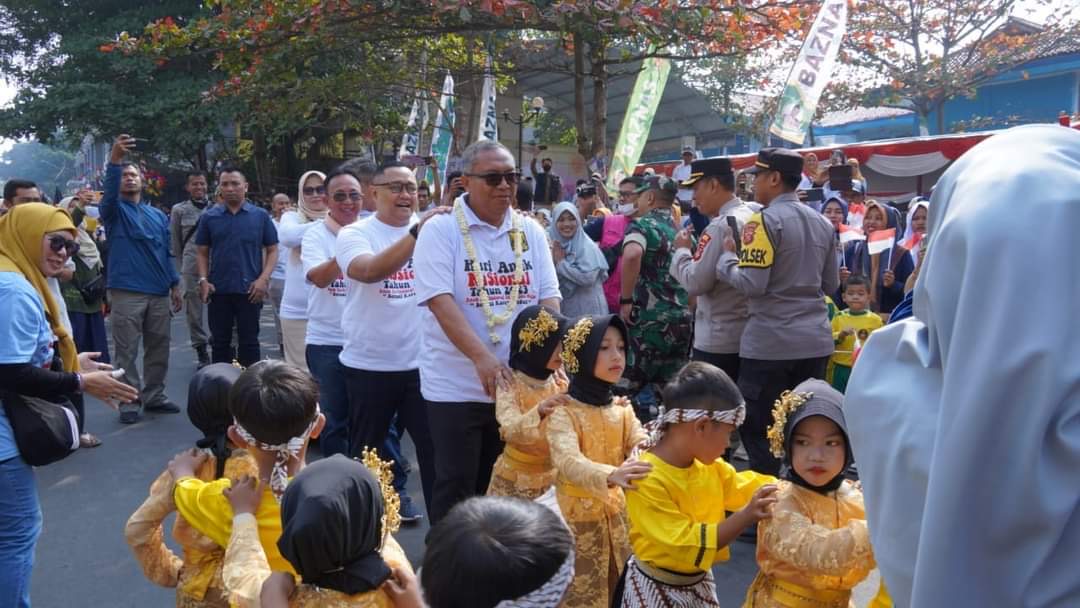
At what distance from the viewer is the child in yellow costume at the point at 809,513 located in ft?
7.66

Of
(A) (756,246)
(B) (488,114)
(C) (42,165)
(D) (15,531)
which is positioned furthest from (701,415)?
(C) (42,165)

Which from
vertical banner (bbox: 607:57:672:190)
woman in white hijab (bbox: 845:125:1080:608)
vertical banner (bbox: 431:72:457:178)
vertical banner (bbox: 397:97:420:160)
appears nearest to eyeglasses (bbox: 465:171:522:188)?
woman in white hijab (bbox: 845:125:1080:608)

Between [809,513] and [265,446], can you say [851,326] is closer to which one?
[809,513]

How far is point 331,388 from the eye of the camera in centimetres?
491

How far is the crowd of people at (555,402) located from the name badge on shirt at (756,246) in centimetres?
2

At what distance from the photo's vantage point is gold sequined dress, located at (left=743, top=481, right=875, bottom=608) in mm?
2262

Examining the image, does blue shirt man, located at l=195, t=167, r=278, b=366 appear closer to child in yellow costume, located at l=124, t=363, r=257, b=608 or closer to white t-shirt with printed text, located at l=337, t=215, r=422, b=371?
white t-shirt with printed text, located at l=337, t=215, r=422, b=371

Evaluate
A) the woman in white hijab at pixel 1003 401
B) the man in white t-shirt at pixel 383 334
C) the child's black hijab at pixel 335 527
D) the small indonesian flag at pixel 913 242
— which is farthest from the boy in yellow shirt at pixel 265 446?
the small indonesian flag at pixel 913 242

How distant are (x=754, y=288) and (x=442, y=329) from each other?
1.78 metres

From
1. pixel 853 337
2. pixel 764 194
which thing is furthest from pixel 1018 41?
pixel 764 194

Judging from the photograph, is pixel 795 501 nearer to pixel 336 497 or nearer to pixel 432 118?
pixel 336 497

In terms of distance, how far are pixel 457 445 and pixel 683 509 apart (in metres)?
1.17

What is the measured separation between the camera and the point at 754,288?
4.32m

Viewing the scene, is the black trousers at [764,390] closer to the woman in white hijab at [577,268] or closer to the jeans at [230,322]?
the woman in white hijab at [577,268]
